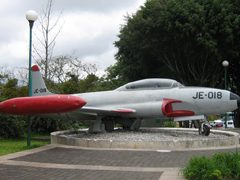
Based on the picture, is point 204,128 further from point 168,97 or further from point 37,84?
point 37,84

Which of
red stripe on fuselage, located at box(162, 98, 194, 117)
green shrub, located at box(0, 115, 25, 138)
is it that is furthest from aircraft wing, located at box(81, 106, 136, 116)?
green shrub, located at box(0, 115, 25, 138)

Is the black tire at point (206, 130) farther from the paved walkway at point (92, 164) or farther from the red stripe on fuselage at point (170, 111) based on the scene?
the paved walkway at point (92, 164)

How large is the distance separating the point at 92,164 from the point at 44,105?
3900 mm

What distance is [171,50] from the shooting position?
36.3 m

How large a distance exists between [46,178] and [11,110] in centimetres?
658

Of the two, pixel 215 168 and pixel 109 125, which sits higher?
pixel 109 125

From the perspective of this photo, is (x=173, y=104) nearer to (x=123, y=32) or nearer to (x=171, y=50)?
(x=171, y=50)

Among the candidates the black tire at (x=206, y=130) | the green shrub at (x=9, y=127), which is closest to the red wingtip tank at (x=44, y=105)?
the black tire at (x=206, y=130)

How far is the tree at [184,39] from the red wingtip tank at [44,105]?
65.0 ft

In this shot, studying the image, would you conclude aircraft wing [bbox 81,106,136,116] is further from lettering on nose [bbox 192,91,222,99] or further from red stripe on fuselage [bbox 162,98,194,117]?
lettering on nose [bbox 192,91,222,99]

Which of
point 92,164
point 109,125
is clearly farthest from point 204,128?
point 92,164

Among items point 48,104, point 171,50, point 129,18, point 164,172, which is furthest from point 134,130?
point 129,18

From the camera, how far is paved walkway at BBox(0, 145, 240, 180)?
10.6 m

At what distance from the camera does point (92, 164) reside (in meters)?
12.6
